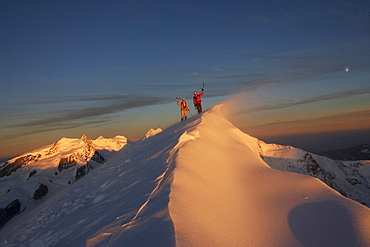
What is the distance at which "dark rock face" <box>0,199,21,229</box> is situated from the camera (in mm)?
138962

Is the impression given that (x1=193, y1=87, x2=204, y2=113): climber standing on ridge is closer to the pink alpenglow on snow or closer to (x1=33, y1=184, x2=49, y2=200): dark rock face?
the pink alpenglow on snow

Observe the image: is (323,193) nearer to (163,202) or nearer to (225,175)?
(225,175)

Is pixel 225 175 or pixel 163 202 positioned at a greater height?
pixel 163 202

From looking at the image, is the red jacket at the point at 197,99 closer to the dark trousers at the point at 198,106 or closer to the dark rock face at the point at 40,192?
the dark trousers at the point at 198,106

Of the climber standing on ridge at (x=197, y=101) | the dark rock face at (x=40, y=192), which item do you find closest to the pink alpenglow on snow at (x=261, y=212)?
the climber standing on ridge at (x=197, y=101)

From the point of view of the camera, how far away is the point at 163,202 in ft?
12.8

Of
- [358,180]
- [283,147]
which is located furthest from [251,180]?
[358,180]

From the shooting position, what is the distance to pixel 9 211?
143000 millimetres

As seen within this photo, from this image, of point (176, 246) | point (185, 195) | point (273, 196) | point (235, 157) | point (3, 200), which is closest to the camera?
point (176, 246)

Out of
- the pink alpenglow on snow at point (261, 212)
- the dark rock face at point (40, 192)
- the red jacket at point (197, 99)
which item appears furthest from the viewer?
the dark rock face at point (40, 192)

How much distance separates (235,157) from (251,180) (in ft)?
8.97

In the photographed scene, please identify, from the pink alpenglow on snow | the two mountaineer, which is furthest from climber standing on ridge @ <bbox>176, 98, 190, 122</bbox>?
the pink alpenglow on snow

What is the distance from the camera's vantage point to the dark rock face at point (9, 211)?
13896 cm

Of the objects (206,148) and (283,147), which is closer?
(206,148)
